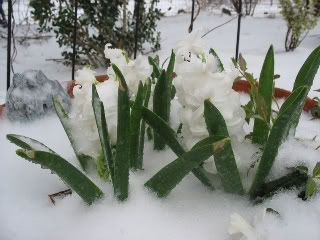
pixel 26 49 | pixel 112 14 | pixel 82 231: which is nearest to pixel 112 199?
pixel 82 231

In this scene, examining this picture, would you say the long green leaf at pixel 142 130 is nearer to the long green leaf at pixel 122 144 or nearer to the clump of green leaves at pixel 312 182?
the long green leaf at pixel 122 144

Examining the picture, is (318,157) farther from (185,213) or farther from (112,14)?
(112,14)

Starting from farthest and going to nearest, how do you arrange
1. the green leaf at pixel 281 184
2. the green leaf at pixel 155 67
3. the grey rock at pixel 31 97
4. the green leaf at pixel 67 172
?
the grey rock at pixel 31 97, the green leaf at pixel 155 67, the green leaf at pixel 281 184, the green leaf at pixel 67 172

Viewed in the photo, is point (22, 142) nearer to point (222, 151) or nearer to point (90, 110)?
point (90, 110)

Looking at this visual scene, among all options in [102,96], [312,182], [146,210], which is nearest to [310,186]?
[312,182]

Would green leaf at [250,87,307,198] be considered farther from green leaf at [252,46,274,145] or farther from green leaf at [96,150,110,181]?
green leaf at [96,150,110,181]

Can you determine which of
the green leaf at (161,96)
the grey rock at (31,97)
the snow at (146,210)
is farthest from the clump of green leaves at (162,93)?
the grey rock at (31,97)
